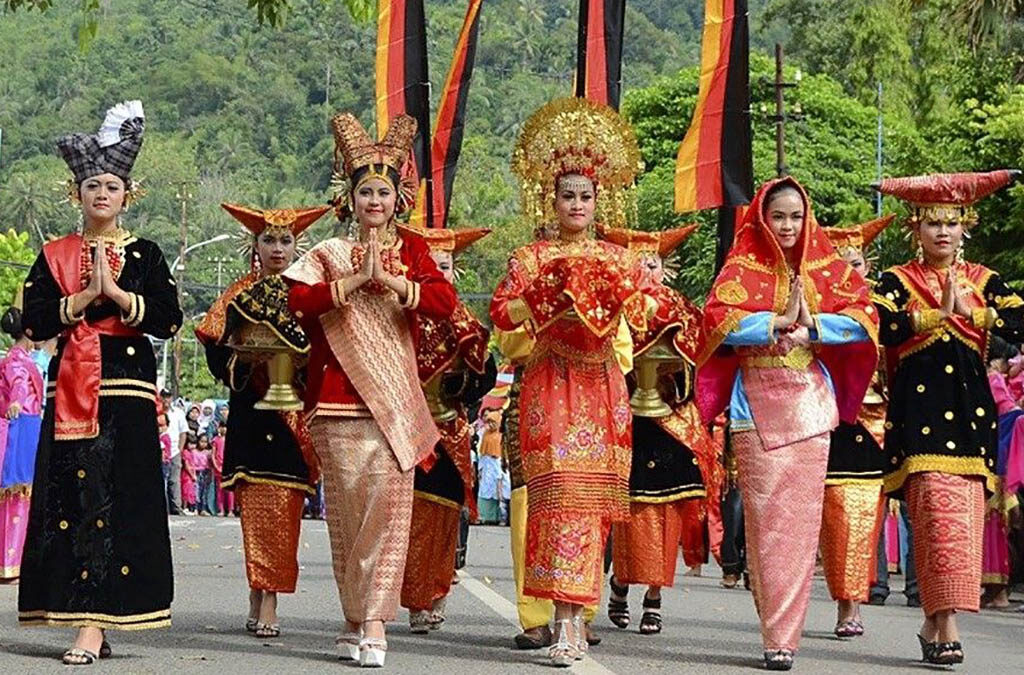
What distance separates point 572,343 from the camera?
10352 mm

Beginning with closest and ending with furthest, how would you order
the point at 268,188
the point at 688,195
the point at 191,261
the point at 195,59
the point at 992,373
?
1. the point at 688,195
2. the point at 992,373
3. the point at 191,261
4. the point at 268,188
5. the point at 195,59

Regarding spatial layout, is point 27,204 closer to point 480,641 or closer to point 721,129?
point 721,129

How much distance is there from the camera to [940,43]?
56.6 meters

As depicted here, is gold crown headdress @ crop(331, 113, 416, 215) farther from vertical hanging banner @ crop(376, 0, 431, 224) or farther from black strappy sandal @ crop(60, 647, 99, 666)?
vertical hanging banner @ crop(376, 0, 431, 224)

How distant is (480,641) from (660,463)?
1839 mm

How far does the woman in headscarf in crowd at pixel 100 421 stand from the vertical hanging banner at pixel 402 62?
5.87 metres

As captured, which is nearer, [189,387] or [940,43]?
[940,43]

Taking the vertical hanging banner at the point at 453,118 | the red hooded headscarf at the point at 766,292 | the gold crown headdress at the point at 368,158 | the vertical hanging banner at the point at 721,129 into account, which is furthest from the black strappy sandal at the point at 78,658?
the vertical hanging banner at the point at 453,118

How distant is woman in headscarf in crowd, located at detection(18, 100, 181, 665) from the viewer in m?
9.87

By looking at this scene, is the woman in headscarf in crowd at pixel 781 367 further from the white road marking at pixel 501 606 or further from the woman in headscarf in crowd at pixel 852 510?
the woman in headscarf in crowd at pixel 852 510

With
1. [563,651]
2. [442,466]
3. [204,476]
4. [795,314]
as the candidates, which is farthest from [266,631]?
[204,476]

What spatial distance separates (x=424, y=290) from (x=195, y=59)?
149256mm

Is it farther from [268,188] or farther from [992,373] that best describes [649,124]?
[268,188]

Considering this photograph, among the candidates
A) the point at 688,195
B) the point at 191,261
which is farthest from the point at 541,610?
the point at 191,261
